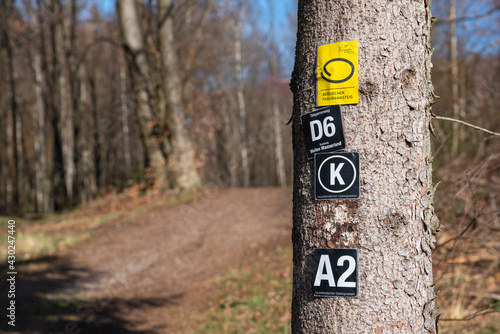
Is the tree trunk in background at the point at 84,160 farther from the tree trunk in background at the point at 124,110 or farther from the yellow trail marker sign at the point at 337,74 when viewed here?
the yellow trail marker sign at the point at 337,74

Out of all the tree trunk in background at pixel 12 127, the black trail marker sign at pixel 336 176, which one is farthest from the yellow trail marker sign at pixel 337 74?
the tree trunk in background at pixel 12 127

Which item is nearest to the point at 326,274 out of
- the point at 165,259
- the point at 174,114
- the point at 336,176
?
the point at 336,176

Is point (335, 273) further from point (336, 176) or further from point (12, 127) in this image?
point (12, 127)

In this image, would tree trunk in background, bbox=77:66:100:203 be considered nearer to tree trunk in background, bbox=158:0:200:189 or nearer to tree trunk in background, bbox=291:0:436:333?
tree trunk in background, bbox=158:0:200:189

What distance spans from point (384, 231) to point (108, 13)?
94.3 ft

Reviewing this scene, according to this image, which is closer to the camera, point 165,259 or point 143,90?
point 165,259

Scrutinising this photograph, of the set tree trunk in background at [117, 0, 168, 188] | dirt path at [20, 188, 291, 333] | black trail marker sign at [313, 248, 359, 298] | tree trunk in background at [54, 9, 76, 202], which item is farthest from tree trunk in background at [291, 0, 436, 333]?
tree trunk in background at [54, 9, 76, 202]

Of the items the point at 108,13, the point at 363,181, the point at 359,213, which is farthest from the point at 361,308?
the point at 108,13

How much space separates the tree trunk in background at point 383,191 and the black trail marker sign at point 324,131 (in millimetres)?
39

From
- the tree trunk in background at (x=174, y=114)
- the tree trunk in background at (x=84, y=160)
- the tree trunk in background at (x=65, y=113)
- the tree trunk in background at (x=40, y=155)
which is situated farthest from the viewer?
the tree trunk in background at (x=40, y=155)

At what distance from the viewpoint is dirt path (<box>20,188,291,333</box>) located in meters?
6.18

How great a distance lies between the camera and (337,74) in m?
1.84

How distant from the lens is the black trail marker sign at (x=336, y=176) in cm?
178

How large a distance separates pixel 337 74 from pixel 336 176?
442mm
